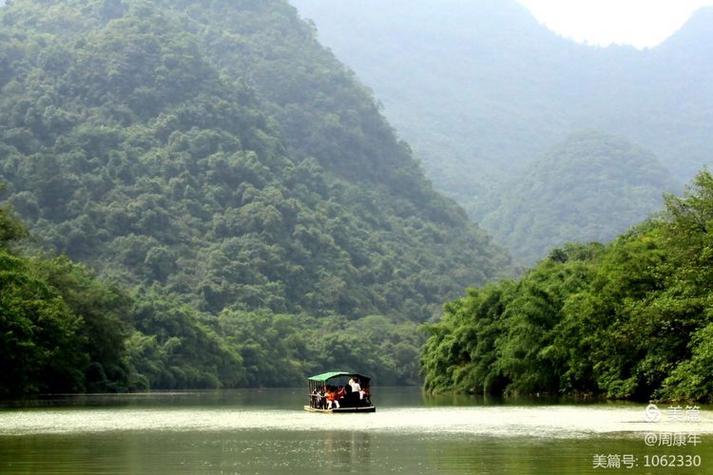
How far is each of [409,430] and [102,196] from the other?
127 m

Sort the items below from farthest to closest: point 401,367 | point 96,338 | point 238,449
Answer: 1. point 401,367
2. point 96,338
3. point 238,449

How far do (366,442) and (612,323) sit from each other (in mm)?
28262

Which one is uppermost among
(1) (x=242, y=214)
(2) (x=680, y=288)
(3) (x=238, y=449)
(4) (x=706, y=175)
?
(1) (x=242, y=214)

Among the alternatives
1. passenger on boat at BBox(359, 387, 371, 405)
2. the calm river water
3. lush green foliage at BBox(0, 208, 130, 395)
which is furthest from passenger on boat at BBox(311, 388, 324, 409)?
lush green foliage at BBox(0, 208, 130, 395)

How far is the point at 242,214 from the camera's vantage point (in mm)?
173125

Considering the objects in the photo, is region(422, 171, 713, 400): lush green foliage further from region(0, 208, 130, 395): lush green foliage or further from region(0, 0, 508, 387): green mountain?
region(0, 0, 508, 387): green mountain

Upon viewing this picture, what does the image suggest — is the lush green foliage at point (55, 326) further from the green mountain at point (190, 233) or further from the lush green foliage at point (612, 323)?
the lush green foliage at point (612, 323)

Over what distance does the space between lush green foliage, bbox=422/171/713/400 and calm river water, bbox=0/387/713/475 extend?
13.6 feet

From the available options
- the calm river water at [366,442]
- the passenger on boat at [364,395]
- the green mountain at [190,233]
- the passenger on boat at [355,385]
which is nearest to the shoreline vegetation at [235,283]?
the green mountain at [190,233]

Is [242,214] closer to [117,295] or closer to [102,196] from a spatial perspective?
[102,196]

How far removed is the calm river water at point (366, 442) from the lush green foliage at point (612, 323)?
13.6 ft

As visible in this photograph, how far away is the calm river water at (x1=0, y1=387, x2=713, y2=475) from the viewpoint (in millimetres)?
28594

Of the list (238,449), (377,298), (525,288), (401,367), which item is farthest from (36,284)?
(377,298)

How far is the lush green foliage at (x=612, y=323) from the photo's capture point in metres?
55.7
